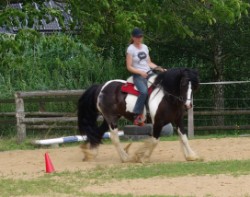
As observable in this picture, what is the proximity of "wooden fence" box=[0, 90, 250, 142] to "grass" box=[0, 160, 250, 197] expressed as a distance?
17.5 feet

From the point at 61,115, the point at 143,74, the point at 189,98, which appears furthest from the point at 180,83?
the point at 61,115

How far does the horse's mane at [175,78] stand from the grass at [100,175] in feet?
4.47

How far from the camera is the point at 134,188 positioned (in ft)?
29.9

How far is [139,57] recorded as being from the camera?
12.0 meters

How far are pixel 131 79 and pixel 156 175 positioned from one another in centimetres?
261

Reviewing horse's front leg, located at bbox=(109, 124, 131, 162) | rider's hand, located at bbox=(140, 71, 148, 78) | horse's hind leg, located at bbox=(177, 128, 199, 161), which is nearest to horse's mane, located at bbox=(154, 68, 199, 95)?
rider's hand, located at bbox=(140, 71, 148, 78)

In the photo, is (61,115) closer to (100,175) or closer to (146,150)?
(146,150)

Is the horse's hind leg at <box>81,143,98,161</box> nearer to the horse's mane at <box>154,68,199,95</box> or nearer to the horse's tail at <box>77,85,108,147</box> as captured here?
the horse's tail at <box>77,85,108,147</box>

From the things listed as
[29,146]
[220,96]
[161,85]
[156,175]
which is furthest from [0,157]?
[220,96]

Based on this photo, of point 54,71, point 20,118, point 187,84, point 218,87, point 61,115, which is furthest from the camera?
point 54,71

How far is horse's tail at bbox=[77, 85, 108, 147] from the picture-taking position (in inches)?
502

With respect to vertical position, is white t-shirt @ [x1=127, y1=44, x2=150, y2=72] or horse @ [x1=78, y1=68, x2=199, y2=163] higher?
white t-shirt @ [x1=127, y1=44, x2=150, y2=72]

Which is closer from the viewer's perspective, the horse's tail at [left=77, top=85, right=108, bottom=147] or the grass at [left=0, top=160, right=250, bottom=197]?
the grass at [left=0, top=160, right=250, bottom=197]

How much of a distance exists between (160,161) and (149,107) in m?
1.02
